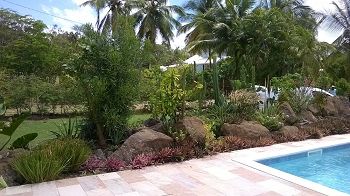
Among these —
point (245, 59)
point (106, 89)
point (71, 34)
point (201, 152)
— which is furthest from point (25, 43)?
point (201, 152)

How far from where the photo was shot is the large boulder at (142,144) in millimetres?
7215

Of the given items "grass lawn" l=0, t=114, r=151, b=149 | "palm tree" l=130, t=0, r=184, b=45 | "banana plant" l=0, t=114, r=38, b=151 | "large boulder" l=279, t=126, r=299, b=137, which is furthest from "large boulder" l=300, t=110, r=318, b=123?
"palm tree" l=130, t=0, r=184, b=45

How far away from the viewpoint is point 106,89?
7953mm

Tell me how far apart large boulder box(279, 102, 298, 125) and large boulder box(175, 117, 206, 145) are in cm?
386

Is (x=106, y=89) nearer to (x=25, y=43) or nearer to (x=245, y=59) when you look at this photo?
(x=245, y=59)

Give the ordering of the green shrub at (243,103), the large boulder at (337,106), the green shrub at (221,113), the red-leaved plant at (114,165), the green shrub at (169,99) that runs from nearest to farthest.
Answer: the red-leaved plant at (114,165)
the green shrub at (169,99)
the green shrub at (221,113)
the green shrub at (243,103)
the large boulder at (337,106)

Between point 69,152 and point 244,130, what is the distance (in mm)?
A: 4742

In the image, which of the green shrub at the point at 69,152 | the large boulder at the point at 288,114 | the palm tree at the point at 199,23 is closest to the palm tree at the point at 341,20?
the palm tree at the point at 199,23

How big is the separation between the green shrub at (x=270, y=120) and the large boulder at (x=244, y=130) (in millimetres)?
637

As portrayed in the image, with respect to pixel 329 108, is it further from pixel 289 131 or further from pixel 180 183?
pixel 180 183

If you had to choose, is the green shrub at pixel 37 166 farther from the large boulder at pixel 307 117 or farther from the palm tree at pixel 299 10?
the palm tree at pixel 299 10

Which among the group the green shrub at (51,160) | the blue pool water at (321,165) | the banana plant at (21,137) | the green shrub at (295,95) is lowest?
the blue pool water at (321,165)

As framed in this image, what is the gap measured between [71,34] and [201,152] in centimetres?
2757

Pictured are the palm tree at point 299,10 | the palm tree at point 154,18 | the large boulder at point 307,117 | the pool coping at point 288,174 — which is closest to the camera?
the pool coping at point 288,174
